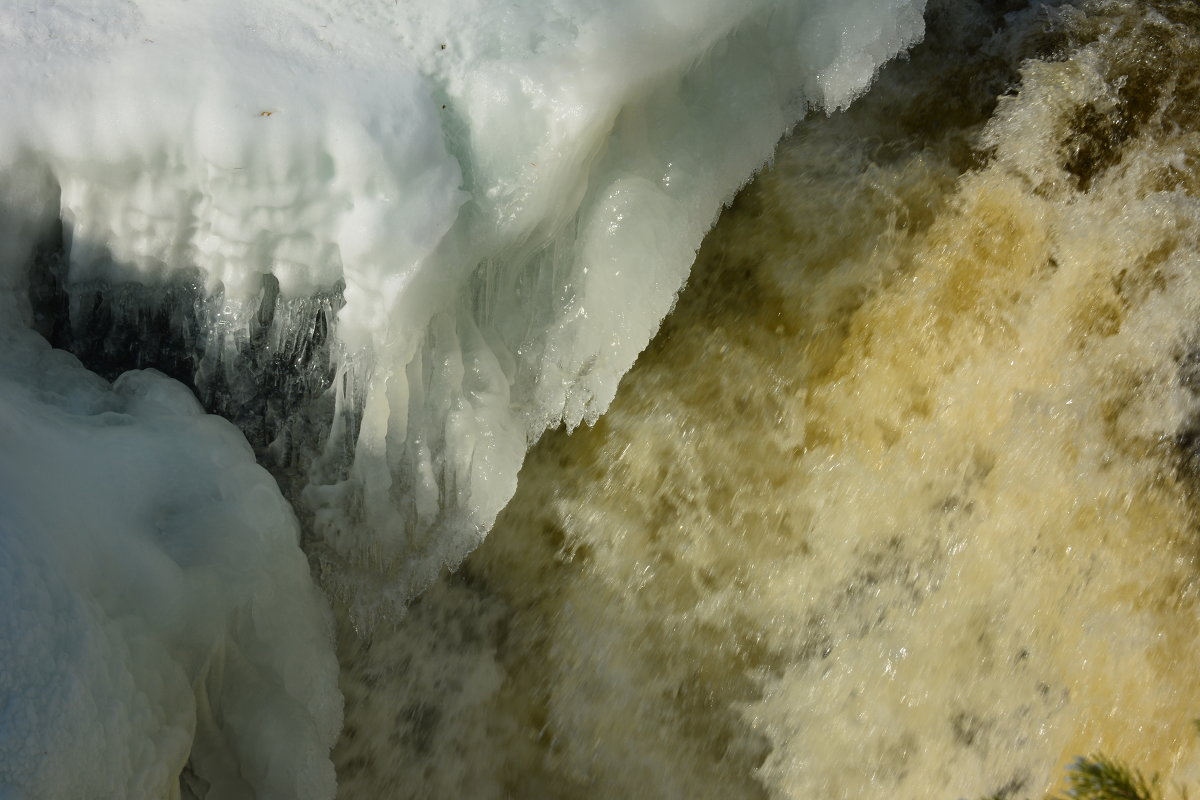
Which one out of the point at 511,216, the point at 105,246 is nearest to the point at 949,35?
the point at 511,216

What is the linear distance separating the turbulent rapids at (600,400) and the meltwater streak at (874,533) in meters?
0.01

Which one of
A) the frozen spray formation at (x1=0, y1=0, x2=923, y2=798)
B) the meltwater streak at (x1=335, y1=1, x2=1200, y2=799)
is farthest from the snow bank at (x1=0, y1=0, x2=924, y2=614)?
the meltwater streak at (x1=335, y1=1, x2=1200, y2=799)

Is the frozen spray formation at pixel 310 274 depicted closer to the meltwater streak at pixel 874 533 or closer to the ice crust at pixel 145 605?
the ice crust at pixel 145 605

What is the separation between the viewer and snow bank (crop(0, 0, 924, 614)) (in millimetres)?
1921

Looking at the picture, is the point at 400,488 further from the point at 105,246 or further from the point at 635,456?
the point at 105,246

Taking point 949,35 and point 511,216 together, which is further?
point 949,35

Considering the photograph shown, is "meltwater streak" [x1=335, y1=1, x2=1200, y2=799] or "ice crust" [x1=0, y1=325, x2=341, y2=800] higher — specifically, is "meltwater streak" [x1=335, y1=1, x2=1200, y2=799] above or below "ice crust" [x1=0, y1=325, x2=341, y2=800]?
above

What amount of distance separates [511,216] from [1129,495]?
1.69 m

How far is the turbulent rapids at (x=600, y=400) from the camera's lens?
6.37 feet

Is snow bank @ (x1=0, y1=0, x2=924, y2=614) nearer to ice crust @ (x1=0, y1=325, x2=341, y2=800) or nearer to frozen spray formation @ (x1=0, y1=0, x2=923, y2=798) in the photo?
frozen spray formation @ (x1=0, y1=0, x2=923, y2=798)

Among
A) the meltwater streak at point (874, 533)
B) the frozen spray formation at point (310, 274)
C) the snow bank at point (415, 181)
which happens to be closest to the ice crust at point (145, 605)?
the frozen spray formation at point (310, 274)

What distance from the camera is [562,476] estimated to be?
2.54 m

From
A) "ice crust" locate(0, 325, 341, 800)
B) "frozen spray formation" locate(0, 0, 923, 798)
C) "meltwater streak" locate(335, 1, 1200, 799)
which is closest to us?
"ice crust" locate(0, 325, 341, 800)

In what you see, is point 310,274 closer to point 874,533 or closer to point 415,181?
point 415,181
